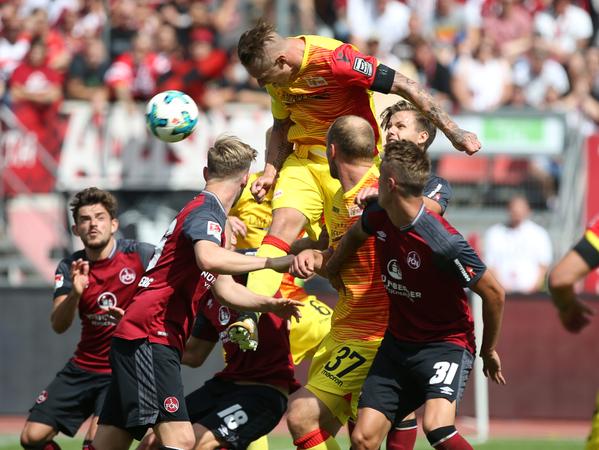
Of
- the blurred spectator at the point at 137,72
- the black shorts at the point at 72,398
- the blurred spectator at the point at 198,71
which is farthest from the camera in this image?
the blurred spectator at the point at 137,72

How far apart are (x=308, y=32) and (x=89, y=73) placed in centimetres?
308

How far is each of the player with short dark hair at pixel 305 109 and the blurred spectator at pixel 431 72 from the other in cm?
734

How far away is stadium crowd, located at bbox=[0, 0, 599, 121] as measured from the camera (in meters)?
15.7

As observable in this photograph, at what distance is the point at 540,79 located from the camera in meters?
15.9

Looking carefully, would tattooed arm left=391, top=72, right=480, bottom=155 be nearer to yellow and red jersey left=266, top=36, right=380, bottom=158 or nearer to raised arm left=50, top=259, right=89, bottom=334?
yellow and red jersey left=266, top=36, right=380, bottom=158

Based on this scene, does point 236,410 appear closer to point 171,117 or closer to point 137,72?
point 171,117

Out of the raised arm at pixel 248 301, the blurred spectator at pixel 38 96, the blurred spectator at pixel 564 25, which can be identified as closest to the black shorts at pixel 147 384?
the raised arm at pixel 248 301

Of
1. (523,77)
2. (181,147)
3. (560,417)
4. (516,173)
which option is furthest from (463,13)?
(560,417)

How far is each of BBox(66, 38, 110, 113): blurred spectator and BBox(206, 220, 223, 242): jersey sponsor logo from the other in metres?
8.79

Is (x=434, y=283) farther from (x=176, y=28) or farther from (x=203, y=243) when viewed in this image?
(x=176, y=28)

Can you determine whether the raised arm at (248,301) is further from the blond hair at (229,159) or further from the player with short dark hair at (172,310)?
the blond hair at (229,159)

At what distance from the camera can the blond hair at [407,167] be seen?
266 inches

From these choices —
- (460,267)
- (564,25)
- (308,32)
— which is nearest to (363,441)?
(460,267)

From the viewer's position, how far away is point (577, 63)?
16.0 m
